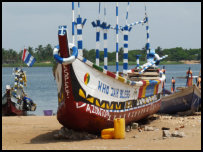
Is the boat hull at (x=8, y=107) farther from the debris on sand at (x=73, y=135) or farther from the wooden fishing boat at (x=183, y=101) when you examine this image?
the debris on sand at (x=73, y=135)

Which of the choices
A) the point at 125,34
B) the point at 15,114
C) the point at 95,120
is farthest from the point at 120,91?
the point at 15,114

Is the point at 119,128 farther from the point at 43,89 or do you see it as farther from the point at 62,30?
the point at 43,89

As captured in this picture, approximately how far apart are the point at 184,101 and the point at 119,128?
25.4ft

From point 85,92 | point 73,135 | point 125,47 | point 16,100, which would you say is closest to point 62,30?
point 85,92

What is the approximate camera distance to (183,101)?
19500mm

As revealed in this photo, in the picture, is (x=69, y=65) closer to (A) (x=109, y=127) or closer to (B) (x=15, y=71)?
(A) (x=109, y=127)

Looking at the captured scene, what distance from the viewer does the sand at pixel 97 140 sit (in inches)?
421

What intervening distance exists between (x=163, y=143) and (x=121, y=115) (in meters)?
2.86

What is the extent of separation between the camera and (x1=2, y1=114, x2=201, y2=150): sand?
10.7 m

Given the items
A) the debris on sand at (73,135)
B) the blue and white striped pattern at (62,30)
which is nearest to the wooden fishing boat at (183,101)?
the debris on sand at (73,135)

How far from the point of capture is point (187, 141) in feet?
36.9

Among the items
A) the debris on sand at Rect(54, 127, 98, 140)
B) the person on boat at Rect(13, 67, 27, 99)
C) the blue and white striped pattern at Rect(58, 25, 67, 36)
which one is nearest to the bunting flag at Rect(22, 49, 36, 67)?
the person on boat at Rect(13, 67, 27, 99)

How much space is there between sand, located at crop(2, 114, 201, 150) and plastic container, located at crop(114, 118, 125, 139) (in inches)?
8.0

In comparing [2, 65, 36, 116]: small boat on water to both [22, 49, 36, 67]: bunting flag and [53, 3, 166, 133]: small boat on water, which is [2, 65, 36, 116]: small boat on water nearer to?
[22, 49, 36, 67]: bunting flag
